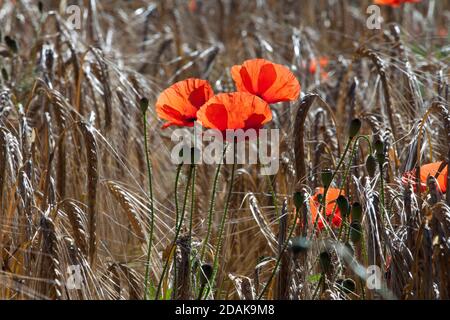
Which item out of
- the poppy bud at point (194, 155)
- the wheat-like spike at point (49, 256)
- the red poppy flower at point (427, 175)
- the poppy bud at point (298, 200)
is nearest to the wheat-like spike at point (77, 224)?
the wheat-like spike at point (49, 256)

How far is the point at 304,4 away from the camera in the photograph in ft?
14.8

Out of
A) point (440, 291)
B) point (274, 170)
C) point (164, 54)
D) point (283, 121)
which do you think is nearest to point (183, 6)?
point (164, 54)

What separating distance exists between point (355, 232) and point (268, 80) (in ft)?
1.01

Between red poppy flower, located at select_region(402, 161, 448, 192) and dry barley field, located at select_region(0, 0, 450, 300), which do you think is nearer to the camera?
dry barley field, located at select_region(0, 0, 450, 300)

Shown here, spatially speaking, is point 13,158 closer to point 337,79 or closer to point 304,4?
point 337,79

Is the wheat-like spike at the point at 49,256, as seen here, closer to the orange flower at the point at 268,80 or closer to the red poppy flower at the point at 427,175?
the orange flower at the point at 268,80

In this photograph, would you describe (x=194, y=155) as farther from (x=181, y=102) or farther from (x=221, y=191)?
(x=221, y=191)

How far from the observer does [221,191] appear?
2166 mm

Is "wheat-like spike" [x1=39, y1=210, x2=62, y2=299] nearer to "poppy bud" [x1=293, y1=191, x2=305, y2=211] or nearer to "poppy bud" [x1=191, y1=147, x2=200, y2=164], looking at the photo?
"poppy bud" [x1=191, y1=147, x2=200, y2=164]

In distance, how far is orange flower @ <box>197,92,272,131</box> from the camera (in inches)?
56.4

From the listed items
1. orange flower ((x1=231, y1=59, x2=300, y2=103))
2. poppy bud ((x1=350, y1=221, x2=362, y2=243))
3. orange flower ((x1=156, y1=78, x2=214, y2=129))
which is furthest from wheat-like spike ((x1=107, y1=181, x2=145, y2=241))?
poppy bud ((x1=350, y1=221, x2=362, y2=243))

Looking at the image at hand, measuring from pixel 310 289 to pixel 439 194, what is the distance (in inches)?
12.4

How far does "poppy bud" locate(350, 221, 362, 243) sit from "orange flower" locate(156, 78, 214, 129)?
324mm

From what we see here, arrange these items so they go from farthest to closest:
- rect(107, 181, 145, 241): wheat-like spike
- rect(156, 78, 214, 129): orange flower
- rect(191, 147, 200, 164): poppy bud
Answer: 1. rect(107, 181, 145, 241): wheat-like spike
2. rect(156, 78, 214, 129): orange flower
3. rect(191, 147, 200, 164): poppy bud
